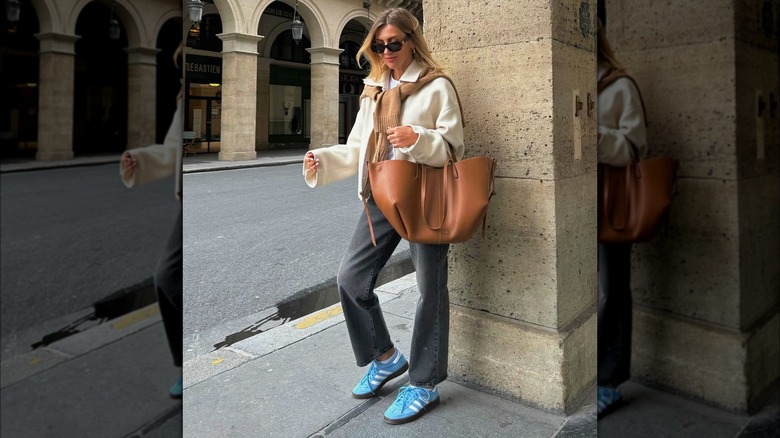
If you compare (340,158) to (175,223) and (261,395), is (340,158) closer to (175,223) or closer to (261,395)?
(261,395)

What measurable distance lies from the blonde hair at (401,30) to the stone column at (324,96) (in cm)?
11

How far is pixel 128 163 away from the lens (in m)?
0.39

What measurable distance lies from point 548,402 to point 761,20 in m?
1.89

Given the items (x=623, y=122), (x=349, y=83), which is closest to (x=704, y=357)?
(x=623, y=122)

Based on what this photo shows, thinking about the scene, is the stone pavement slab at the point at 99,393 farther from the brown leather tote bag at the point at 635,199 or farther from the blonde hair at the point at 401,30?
the blonde hair at the point at 401,30

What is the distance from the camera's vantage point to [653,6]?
358 mm

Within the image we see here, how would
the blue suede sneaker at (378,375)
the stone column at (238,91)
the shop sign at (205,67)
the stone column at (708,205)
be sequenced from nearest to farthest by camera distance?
the stone column at (708,205) < the shop sign at (205,67) < the stone column at (238,91) < the blue suede sneaker at (378,375)

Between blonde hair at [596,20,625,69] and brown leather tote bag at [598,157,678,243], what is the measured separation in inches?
2.7

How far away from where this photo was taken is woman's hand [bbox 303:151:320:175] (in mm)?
1834

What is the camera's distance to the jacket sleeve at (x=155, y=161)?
1.31 ft

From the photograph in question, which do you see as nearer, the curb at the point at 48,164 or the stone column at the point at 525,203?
the curb at the point at 48,164

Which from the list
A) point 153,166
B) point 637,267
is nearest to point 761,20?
point 637,267

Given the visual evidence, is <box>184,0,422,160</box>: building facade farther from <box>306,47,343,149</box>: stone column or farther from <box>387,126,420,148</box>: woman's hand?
<box>387,126,420,148</box>: woman's hand

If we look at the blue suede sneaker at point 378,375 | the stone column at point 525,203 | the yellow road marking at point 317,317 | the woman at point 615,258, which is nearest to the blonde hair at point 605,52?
the woman at point 615,258
